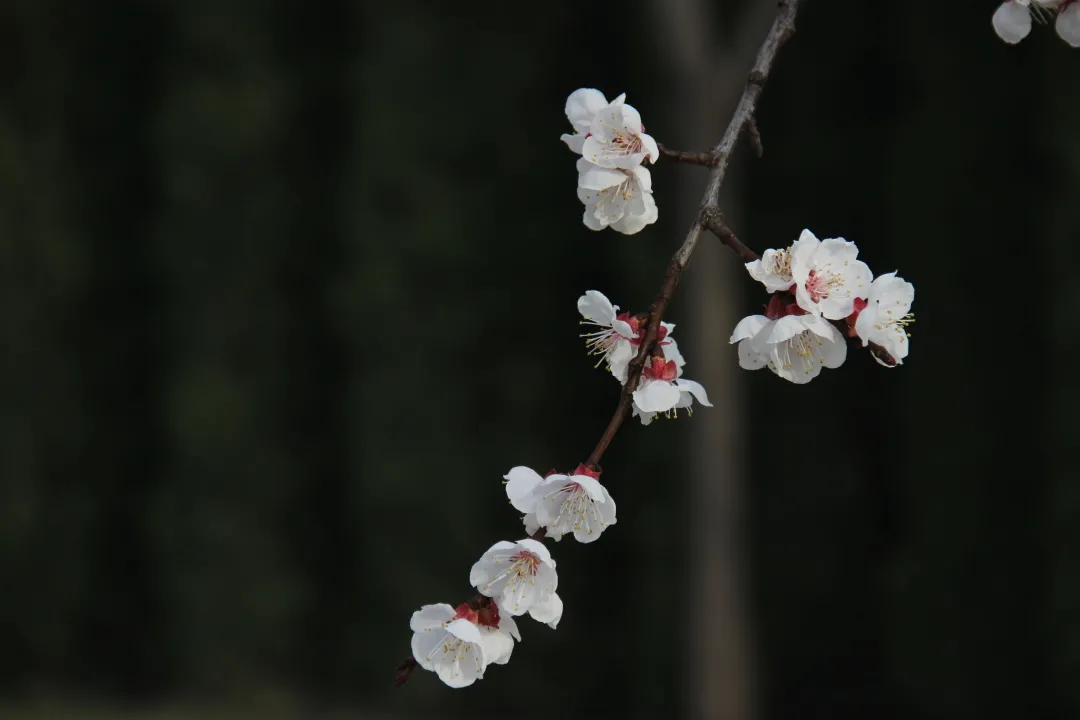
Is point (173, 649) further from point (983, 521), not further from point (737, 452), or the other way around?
point (983, 521)

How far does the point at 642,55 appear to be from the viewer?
432 cm

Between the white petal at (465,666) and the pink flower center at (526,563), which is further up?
the pink flower center at (526,563)

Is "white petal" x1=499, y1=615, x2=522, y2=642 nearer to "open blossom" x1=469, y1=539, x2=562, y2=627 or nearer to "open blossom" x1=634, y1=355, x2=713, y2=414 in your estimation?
"open blossom" x1=469, y1=539, x2=562, y2=627

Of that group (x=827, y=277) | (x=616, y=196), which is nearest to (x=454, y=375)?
(x=616, y=196)

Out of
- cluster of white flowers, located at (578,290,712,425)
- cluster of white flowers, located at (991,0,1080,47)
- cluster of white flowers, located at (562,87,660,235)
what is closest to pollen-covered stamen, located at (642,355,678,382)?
cluster of white flowers, located at (578,290,712,425)

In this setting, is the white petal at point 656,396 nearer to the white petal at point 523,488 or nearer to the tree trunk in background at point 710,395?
the white petal at point 523,488

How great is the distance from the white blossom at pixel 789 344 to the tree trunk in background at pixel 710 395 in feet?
7.99

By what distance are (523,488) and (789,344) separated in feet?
0.83

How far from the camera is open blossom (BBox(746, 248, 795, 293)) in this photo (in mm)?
869

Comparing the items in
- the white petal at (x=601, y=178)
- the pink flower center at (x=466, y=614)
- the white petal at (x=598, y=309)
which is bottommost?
the pink flower center at (x=466, y=614)

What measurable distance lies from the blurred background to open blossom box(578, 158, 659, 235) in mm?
2619

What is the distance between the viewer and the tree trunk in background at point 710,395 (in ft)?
11.4

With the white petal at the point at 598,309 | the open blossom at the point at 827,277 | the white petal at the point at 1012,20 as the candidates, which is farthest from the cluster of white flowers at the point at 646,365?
the white petal at the point at 1012,20

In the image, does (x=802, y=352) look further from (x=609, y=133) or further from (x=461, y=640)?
(x=461, y=640)
